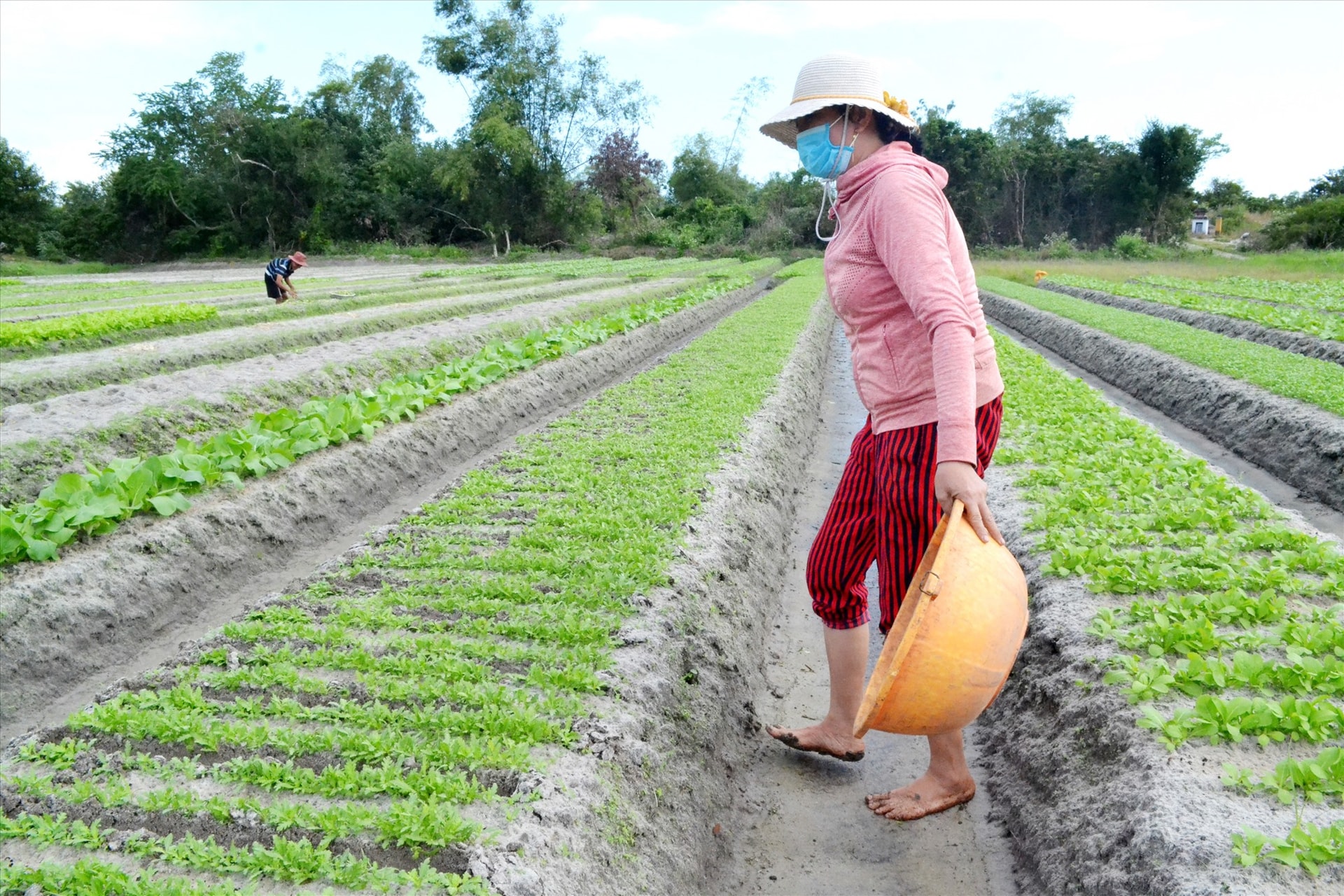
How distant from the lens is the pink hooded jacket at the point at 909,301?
97.2 inches

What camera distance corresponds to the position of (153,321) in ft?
45.4

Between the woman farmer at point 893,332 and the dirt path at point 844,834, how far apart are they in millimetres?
460

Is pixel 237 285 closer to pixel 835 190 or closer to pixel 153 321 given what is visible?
pixel 153 321

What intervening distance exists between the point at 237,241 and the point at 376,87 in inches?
848

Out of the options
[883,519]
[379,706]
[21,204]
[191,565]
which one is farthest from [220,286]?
[21,204]

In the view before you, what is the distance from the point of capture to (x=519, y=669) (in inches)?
134

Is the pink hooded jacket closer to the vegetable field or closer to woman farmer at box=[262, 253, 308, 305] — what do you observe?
the vegetable field

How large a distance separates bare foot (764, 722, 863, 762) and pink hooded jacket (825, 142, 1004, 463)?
1.43 m

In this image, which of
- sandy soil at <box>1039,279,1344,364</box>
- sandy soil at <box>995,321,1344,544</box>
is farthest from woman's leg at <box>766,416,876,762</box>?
sandy soil at <box>1039,279,1344,364</box>

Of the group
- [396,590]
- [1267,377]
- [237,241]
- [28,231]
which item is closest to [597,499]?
[396,590]

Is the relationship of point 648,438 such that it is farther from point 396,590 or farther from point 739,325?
point 739,325

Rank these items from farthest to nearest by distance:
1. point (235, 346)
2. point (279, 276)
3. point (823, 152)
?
1. point (279, 276)
2. point (235, 346)
3. point (823, 152)

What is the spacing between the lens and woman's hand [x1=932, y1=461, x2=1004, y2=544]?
248 centimetres

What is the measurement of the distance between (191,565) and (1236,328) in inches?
642
